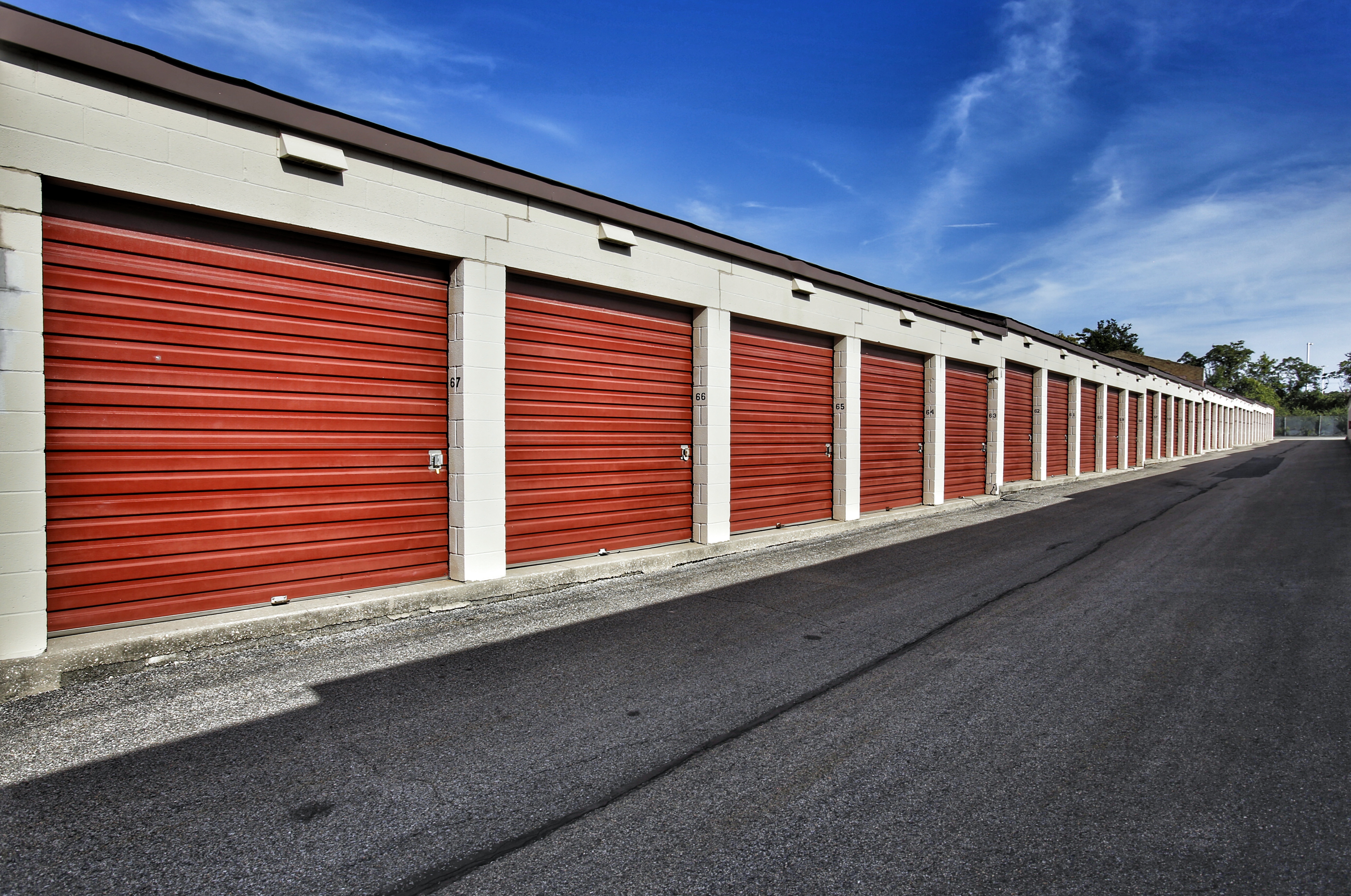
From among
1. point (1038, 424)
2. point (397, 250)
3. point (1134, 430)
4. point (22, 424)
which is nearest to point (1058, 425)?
point (1038, 424)

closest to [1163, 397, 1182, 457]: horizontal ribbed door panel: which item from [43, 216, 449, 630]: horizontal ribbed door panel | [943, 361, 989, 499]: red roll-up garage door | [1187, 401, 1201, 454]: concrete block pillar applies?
[1187, 401, 1201, 454]: concrete block pillar

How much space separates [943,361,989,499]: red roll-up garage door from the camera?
14.3 m

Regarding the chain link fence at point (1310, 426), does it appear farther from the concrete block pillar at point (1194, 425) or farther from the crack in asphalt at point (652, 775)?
the crack in asphalt at point (652, 775)

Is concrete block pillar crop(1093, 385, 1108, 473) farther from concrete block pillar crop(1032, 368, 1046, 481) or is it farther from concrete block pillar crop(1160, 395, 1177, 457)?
concrete block pillar crop(1160, 395, 1177, 457)

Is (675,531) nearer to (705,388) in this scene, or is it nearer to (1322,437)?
(705,388)

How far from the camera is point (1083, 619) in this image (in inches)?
214

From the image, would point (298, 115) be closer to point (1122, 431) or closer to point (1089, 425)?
point (1089, 425)

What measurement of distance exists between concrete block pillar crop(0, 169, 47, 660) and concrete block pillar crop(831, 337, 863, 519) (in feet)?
32.1

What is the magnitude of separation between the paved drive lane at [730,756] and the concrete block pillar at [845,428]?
203 inches

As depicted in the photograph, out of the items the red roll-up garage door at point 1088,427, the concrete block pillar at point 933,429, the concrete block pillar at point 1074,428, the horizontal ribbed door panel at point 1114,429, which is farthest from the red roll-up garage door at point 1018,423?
the horizontal ribbed door panel at point 1114,429

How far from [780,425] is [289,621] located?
707 cm

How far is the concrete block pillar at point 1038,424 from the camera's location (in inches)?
712

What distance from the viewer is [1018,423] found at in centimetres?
1728

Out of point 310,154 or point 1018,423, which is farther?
point 1018,423
